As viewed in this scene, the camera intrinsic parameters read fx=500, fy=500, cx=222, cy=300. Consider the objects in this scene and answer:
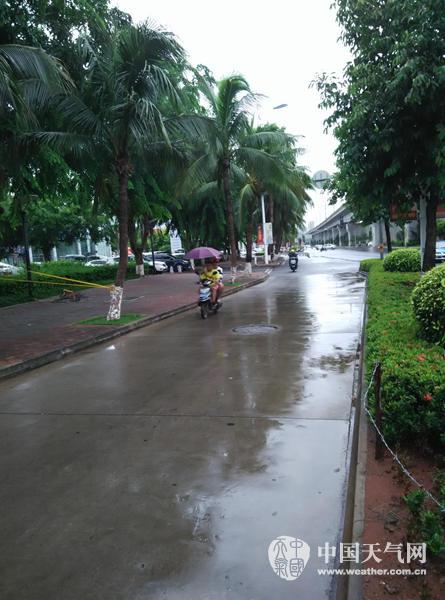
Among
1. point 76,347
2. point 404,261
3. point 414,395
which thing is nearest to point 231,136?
point 404,261

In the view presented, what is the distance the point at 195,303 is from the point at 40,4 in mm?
9120

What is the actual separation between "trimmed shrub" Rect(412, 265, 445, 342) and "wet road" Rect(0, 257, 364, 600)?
3.96 feet

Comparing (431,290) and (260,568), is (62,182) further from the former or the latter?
(260,568)

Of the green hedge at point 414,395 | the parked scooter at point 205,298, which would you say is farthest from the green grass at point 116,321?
the green hedge at point 414,395

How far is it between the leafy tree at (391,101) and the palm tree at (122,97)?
150 inches

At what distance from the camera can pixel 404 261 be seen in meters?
19.6

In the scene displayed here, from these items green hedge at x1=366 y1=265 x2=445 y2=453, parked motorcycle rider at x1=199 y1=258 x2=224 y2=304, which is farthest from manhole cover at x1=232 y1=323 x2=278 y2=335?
→ green hedge at x1=366 y1=265 x2=445 y2=453

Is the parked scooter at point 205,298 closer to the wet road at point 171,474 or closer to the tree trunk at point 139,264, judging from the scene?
the wet road at point 171,474

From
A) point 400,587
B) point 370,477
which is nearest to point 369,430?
point 370,477

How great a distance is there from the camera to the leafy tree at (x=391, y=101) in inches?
358

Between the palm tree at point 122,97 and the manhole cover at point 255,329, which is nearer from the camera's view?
the manhole cover at point 255,329

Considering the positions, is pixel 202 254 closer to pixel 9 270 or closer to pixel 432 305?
pixel 432 305

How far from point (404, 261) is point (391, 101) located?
424 inches

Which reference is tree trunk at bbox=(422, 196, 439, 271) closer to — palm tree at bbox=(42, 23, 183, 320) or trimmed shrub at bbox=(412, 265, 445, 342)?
palm tree at bbox=(42, 23, 183, 320)
